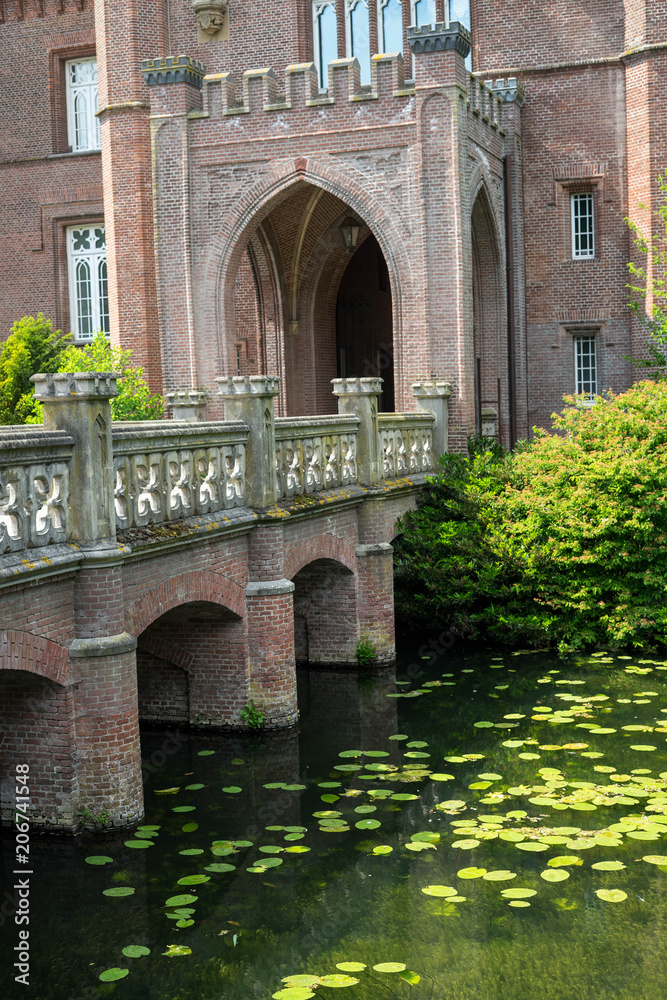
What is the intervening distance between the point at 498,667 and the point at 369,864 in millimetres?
6021

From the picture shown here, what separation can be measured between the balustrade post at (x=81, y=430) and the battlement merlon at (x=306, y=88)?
11326 millimetres

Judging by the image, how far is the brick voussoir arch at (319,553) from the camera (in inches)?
472

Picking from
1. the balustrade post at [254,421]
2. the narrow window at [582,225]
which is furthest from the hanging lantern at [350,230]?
the balustrade post at [254,421]

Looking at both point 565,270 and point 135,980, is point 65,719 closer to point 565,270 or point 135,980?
point 135,980

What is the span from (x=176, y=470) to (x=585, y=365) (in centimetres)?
1362

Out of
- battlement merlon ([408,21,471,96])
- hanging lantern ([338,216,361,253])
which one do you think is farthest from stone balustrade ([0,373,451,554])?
hanging lantern ([338,216,361,253])

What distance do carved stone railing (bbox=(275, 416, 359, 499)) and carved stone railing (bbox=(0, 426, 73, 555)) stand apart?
3.82m

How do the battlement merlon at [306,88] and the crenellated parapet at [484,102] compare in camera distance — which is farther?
the crenellated parapet at [484,102]

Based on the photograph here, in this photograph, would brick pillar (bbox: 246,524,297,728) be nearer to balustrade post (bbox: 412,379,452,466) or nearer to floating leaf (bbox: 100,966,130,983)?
floating leaf (bbox: 100,966,130,983)

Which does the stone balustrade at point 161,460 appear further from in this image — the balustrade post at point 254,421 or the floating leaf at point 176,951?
the floating leaf at point 176,951

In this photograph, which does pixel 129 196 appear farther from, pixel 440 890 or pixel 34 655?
pixel 440 890

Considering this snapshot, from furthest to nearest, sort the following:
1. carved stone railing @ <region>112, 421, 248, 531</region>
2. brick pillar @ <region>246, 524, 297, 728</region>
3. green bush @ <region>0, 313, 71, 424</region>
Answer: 1. green bush @ <region>0, 313, 71, 424</region>
2. brick pillar @ <region>246, 524, 297, 728</region>
3. carved stone railing @ <region>112, 421, 248, 531</region>

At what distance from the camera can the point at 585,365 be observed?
21.7 m

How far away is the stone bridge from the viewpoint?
802cm
